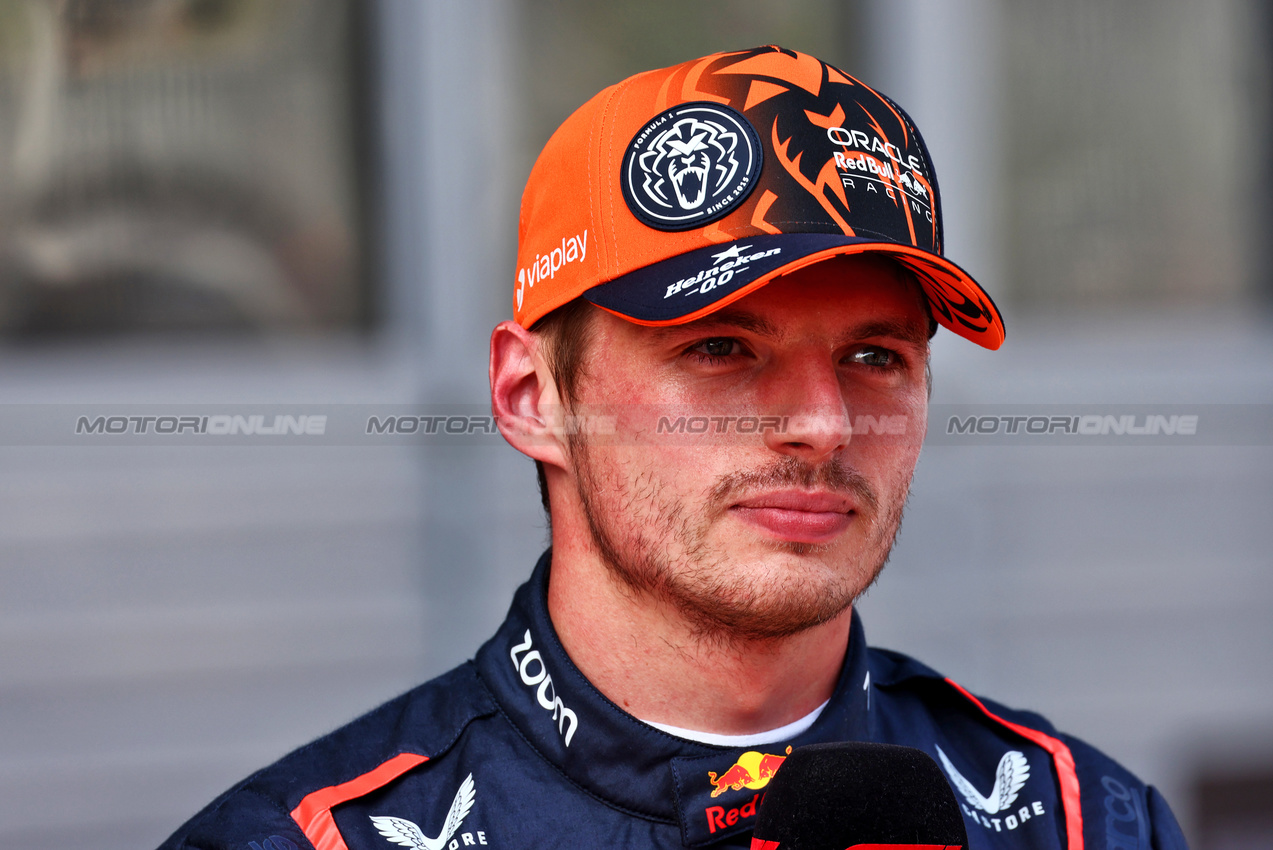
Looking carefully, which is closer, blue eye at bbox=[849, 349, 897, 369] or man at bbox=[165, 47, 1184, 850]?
man at bbox=[165, 47, 1184, 850]

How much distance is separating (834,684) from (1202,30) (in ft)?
12.4

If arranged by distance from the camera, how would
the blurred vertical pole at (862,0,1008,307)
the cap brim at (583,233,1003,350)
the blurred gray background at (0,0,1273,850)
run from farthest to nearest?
the blurred vertical pole at (862,0,1008,307) → the blurred gray background at (0,0,1273,850) → the cap brim at (583,233,1003,350)

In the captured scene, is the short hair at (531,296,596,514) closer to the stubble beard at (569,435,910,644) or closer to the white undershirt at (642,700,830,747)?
the stubble beard at (569,435,910,644)

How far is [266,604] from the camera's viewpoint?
3750 mm

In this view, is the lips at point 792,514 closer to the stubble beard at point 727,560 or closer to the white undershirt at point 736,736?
the stubble beard at point 727,560

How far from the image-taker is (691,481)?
1667mm

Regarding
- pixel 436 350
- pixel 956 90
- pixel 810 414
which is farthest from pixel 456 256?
pixel 810 414

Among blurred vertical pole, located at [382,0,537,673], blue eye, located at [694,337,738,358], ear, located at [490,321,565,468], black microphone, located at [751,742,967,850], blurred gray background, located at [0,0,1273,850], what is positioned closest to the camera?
black microphone, located at [751,742,967,850]

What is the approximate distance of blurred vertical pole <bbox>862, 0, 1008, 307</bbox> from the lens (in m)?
4.23

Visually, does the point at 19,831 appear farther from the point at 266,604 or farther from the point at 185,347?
the point at 185,347

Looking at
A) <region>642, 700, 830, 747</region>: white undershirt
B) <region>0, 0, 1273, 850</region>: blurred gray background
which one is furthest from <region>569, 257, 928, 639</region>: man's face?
<region>0, 0, 1273, 850</region>: blurred gray background

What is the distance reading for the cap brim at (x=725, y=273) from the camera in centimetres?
158

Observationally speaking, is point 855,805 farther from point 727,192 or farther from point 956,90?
point 956,90

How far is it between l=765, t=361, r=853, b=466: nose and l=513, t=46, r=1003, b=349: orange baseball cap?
6.3 inches
